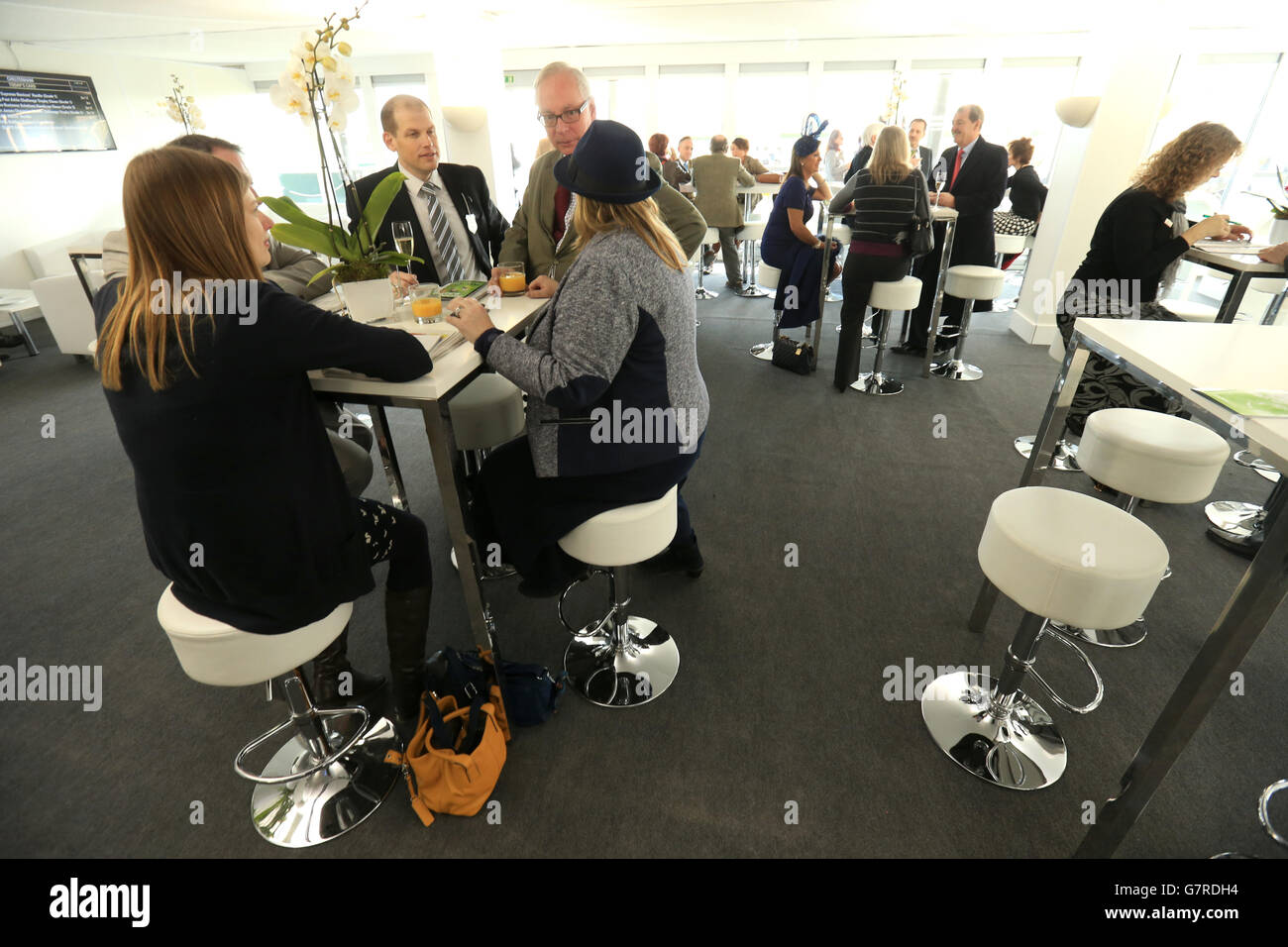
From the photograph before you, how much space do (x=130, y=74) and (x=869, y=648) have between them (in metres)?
11.8

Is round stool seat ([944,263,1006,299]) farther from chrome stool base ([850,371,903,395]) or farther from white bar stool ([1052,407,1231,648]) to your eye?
white bar stool ([1052,407,1231,648])

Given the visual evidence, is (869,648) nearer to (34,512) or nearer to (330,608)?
(330,608)

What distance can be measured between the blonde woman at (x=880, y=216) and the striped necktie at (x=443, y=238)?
2280mm

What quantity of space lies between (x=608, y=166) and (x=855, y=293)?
274 centimetres

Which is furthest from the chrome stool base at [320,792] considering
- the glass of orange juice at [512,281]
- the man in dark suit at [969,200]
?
the man in dark suit at [969,200]

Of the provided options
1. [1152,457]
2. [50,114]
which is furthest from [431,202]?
[50,114]

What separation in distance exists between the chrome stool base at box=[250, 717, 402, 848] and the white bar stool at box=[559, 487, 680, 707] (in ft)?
1.88

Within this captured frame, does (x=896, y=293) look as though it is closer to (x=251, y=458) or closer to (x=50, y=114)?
(x=251, y=458)

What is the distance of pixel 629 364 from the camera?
1.40 m

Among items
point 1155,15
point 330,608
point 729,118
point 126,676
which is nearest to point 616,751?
point 330,608

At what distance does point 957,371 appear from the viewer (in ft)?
13.6

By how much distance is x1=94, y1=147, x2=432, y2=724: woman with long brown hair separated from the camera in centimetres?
103

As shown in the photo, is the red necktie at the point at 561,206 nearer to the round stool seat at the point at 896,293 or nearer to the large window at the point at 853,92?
the round stool seat at the point at 896,293

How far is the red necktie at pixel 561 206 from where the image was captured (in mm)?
2299
